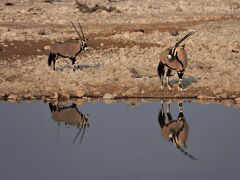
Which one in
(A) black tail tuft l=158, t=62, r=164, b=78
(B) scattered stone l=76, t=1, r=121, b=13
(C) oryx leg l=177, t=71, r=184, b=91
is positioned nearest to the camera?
(C) oryx leg l=177, t=71, r=184, b=91

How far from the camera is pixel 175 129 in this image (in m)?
13.5

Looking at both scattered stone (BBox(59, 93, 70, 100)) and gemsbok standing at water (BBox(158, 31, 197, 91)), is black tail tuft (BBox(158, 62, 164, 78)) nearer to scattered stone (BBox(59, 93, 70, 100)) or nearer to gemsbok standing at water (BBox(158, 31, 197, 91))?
gemsbok standing at water (BBox(158, 31, 197, 91))

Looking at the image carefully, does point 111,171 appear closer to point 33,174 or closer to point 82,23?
point 33,174

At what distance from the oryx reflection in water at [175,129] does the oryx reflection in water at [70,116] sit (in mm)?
1349

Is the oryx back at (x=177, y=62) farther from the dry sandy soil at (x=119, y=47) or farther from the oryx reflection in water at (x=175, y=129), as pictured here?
the oryx reflection in water at (x=175, y=129)

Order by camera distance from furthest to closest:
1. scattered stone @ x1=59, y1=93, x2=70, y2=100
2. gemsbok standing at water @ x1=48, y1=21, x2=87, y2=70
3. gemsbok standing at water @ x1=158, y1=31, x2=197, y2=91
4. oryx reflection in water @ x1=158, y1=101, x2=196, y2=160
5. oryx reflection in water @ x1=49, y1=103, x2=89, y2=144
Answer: gemsbok standing at water @ x1=48, y1=21, x2=87, y2=70 < gemsbok standing at water @ x1=158, y1=31, x2=197, y2=91 < scattered stone @ x1=59, y1=93, x2=70, y2=100 < oryx reflection in water @ x1=49, y1=103, x2=89, y2=144 < oryx reflection in water @ x1=158, y1=101, x2=196, y2=160

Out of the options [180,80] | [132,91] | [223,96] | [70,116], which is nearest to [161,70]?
[180,80]

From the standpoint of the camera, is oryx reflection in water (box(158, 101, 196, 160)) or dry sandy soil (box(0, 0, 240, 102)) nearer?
oryx reflection in water (box(158, 101, 196, 160))

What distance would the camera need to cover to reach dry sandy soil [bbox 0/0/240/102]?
654 inches

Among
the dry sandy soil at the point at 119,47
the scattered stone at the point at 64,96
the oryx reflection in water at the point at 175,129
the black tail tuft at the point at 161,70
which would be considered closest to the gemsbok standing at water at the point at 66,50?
the dry sandy soil at the point at 119,47

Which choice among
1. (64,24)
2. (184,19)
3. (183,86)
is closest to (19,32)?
(64,24)

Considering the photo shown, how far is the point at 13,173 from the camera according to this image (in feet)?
35.2

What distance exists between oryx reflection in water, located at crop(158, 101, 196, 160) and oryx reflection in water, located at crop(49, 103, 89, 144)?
135 centimetres

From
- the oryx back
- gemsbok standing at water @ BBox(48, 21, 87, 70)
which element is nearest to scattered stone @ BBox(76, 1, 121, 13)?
gemsbok standing at water @ BBox(48, 21, 87, 70)
